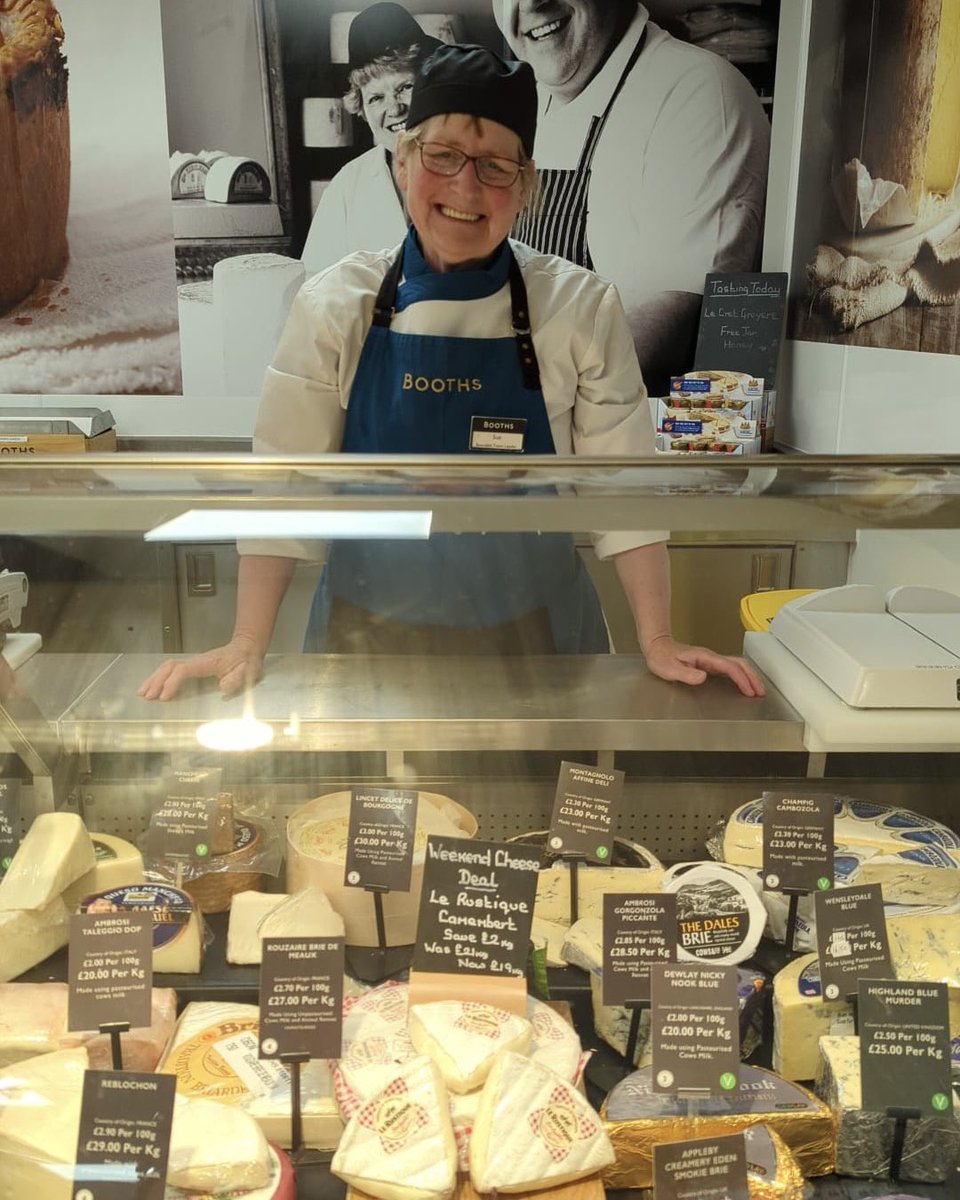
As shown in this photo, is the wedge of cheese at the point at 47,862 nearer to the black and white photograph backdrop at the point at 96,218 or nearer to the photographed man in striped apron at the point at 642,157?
the black and white photograph backdrop at the point at 96,218

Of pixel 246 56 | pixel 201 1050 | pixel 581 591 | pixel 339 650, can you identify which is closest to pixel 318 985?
pixel 201 1050

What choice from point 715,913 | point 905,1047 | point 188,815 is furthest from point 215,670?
point 905,1047

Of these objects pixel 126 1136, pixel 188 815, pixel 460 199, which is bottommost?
pixel 126 1136

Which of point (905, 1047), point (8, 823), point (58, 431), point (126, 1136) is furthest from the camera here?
point (58, 431)

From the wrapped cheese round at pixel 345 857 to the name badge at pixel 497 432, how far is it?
0.78 metres

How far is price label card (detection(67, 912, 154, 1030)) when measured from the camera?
1.20m

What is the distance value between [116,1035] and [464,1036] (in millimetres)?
409

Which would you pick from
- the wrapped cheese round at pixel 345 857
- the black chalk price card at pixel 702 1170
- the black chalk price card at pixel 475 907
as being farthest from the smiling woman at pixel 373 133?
the black chalk price card at pixel 702 1170

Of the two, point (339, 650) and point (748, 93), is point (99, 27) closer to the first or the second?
point (748, 93)

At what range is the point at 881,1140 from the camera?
3.95ft

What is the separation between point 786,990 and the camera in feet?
4.40

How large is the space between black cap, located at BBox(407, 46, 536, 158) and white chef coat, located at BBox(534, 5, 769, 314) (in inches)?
98.3

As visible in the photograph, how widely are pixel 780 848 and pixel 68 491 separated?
1017 mm

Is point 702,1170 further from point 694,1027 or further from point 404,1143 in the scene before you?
point 404,1143
